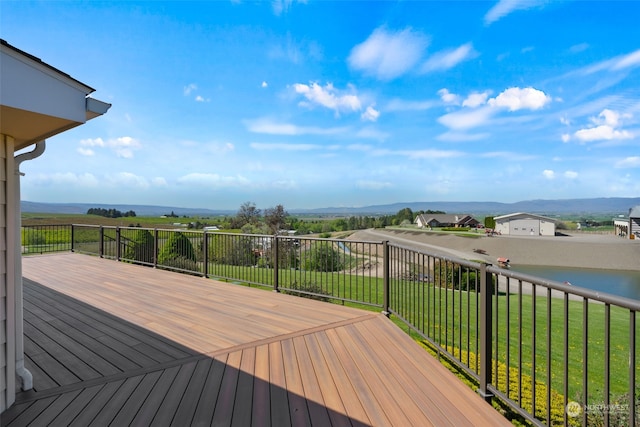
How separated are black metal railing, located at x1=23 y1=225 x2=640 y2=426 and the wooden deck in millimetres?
373

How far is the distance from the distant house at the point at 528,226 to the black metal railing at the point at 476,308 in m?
36.9

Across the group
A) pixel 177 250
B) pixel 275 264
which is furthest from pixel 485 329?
pixel 177 250

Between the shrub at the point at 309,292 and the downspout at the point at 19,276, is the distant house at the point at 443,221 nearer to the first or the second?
the shrub at the point at 309,292

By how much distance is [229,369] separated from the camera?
2533mm

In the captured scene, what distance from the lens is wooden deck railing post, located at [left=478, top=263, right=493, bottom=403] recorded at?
85.0 inches

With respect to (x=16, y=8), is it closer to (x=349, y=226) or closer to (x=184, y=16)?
(x=184, y=16)

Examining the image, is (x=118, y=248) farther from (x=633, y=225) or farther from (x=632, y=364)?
(x=633, y=225)

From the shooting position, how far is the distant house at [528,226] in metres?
44.3

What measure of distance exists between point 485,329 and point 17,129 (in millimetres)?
3326

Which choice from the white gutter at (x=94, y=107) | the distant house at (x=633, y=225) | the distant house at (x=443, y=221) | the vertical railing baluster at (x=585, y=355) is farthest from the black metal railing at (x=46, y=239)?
the distant house at (x=443, y=221)

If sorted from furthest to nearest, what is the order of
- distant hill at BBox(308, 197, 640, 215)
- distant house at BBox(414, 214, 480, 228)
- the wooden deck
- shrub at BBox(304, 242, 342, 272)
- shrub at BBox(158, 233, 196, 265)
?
distant hill at BBox(308, 197, 640, 215) < distant house at BBox(414, 214, 480, 228) < shrub at BBox(158, 233, 196, 265) < shrub at BBox(304, 242, 342, 272) < the wooden deck

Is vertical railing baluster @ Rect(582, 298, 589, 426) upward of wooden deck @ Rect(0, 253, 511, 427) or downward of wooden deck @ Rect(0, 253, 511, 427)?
upward

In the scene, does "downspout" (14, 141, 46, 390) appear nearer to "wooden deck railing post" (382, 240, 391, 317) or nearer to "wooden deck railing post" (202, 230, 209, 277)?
"wooden deck railing post" (382, 240, 391, 317)

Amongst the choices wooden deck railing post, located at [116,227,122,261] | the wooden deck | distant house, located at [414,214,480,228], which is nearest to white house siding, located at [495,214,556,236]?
distant house, located at [414,214,480,228]
